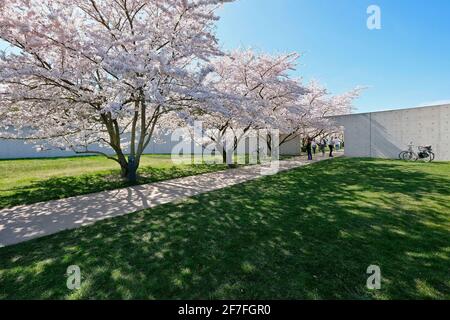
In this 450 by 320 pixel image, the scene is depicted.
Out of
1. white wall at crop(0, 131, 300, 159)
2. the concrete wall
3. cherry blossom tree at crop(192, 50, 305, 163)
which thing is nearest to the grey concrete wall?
white wall at crop(0, 131, 300, 159)

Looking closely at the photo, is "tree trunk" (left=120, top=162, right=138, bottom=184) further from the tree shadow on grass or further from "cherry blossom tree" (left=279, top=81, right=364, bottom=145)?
"cherry blossom tree" (left=279, top=81, right=364, bottom=145)

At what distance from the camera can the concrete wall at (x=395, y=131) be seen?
1405 cm

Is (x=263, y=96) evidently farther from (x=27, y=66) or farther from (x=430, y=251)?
(x=430, y=251)

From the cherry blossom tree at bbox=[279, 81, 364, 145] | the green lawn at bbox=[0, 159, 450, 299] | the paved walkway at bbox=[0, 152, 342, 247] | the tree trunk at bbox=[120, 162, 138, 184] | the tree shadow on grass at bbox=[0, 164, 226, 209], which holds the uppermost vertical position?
the cherry blossom tree at bbox=[279, 81, 364, 145]

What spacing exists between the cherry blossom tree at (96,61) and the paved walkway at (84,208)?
6.45 feet

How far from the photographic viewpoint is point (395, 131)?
52.3ft

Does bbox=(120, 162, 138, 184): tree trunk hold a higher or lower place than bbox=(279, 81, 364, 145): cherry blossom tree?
lower

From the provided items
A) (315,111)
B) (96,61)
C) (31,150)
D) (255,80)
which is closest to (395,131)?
(315,111)

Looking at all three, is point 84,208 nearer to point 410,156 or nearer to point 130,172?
point 130,172

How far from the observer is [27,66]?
628cm

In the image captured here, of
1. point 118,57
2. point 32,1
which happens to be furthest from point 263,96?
point 32,1

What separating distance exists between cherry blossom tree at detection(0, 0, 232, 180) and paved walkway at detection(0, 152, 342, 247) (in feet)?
6.45

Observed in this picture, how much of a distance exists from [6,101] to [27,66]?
1.50 meters

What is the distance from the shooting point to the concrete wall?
553 inches
